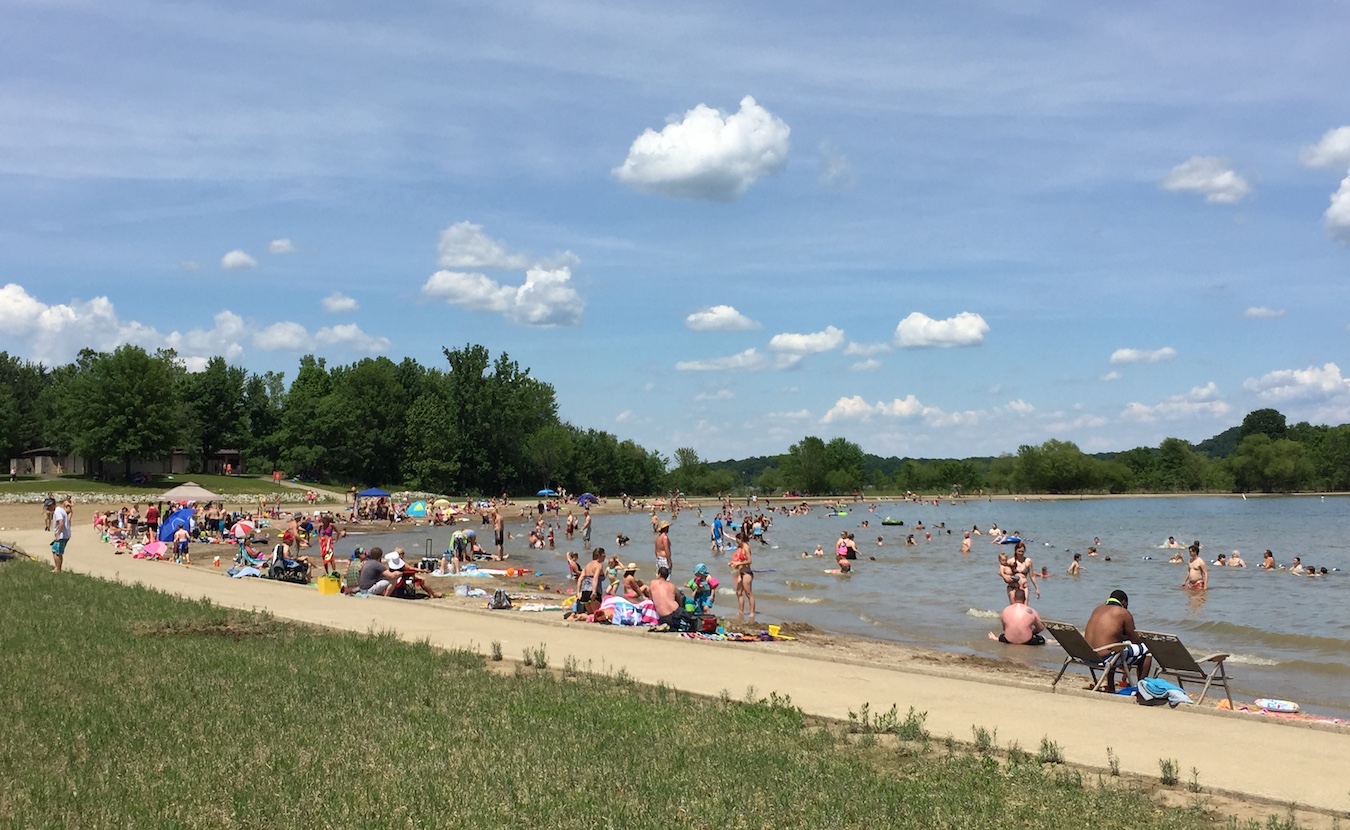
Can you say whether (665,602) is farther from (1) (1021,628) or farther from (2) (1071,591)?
(2) (1071,591)

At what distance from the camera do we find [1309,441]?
145m

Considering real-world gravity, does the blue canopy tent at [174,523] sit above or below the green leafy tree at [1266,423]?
below

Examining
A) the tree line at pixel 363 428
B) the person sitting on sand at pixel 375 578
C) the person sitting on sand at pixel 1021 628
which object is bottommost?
the person sitting on sand at pixel 1021 628

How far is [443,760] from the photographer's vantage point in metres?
6.80

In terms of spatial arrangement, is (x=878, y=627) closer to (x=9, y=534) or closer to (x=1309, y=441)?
(x=9, y=534)

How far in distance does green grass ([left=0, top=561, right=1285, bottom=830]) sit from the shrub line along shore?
905 mm

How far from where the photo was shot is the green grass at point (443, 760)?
577 centimetres

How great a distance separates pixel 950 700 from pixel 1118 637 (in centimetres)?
308

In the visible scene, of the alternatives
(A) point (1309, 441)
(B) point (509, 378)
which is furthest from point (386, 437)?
(A) point (1309, 441)

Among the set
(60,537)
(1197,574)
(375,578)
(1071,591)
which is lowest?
(1071,591)

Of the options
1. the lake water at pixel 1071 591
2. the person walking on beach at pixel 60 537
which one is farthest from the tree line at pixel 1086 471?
the person walking on beach at pixel 60 537

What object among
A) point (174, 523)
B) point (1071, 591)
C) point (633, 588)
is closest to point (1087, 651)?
point (633, 588)

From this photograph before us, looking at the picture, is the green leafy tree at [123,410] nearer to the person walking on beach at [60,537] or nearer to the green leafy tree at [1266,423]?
the person walking on beach at [60,537]

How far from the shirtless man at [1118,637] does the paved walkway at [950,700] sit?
134 centimetres
